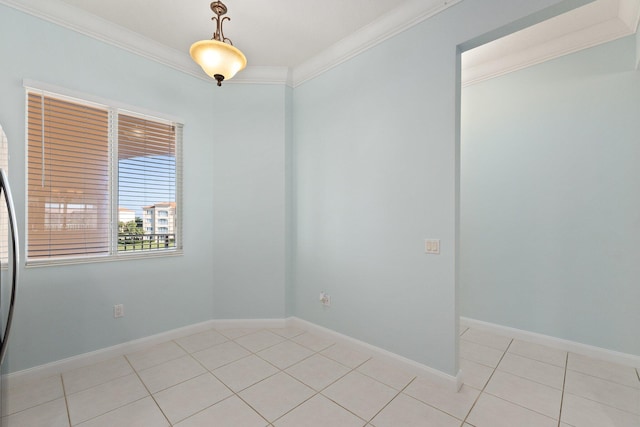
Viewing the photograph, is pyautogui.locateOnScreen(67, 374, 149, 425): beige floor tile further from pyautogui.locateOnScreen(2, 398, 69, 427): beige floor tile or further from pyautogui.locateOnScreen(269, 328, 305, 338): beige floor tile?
Result: pyautogui.locateOnScreen(269, 328, 305, 338): beige floor tile

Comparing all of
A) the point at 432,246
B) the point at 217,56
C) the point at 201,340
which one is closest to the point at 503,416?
the point at 432,246

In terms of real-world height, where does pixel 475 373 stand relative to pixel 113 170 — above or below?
below

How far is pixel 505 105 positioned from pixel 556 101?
43cm

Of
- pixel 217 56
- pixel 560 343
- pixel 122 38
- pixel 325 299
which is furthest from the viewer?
pixel 325 299

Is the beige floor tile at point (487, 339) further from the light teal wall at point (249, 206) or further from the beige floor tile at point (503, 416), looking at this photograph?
the light teal wall at point (249, 206)

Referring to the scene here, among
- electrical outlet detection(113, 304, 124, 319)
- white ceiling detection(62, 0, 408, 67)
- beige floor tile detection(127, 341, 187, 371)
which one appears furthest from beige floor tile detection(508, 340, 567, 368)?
electrical outlet detection(113, 304, 124, 319)

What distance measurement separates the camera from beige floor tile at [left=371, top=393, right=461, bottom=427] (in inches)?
70.3

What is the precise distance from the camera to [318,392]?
6.90 ft

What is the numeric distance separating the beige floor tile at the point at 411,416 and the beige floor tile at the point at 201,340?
5.84ft

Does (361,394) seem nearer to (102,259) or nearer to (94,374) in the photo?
(94,374)

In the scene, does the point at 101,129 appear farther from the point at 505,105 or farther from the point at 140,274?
the point at 505,105

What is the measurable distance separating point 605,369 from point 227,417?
3027 mm

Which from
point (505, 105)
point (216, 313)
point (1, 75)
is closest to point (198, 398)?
point (216, 313)

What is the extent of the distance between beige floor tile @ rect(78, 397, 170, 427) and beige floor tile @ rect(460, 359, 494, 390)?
218 centimetres
